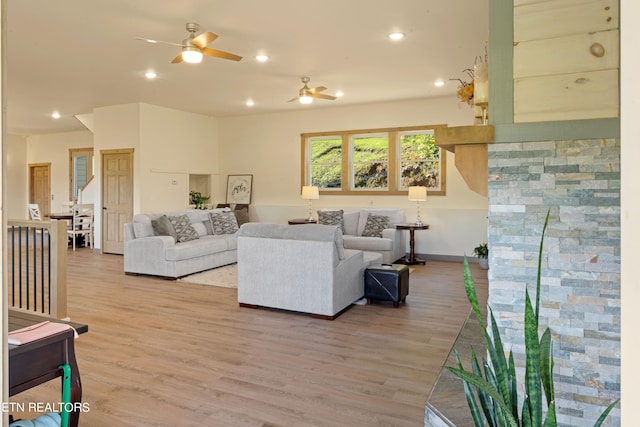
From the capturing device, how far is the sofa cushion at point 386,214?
773 centimetres

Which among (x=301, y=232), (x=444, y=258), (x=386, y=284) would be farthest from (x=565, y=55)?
(x=444, y=258)

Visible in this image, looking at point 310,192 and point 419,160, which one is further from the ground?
point 419,160

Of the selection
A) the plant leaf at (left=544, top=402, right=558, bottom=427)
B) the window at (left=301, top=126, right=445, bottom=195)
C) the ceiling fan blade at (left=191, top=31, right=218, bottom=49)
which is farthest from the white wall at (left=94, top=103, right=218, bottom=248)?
the plant leaf at (left=544, top=402, right=558, bottom=427)

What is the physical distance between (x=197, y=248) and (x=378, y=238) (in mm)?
2952

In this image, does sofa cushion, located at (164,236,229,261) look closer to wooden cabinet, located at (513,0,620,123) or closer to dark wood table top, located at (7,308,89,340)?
dark wood table top, located at (7,308,89,340)

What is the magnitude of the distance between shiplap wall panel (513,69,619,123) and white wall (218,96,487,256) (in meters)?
5.58

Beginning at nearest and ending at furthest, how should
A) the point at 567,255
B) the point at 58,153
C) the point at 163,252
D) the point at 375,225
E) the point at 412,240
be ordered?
the point at 567,255, the point at 163,252, the point at 412,240, the point at 375,225, the point at 58,153

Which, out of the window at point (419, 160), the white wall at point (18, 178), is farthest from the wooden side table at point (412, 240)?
the white wall at point (18, 178)

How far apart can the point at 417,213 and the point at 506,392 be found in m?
6.82

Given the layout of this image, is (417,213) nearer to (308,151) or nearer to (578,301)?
(308,151)

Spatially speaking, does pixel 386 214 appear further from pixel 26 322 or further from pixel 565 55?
pixel 26 322

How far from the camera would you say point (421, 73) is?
6.12 metres

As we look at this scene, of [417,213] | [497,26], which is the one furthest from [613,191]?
[417,213]

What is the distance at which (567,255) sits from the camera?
158cm
